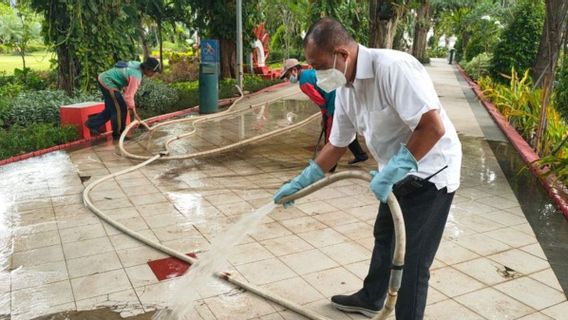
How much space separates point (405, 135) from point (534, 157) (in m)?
5.27

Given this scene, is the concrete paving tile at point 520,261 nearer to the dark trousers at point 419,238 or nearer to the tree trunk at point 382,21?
the dark trousers at point 419,238

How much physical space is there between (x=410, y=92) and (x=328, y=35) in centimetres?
43

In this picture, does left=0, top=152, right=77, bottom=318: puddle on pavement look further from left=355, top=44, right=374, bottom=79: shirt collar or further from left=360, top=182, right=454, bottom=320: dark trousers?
left=355, top=44, right=374, bottom=79: shirt collar

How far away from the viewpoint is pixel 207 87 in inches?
406

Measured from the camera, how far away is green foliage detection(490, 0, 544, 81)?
1286cm

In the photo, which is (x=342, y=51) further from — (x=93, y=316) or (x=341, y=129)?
(x=93, y=316)

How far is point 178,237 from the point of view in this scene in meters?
3.99

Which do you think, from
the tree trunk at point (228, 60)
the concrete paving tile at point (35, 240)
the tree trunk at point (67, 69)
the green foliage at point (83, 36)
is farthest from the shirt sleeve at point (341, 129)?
the tree trunk at point (228, 60)

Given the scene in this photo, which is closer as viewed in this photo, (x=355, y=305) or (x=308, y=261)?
(x=355, y=305)

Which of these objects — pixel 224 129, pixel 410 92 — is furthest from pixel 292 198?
pixel 224 129

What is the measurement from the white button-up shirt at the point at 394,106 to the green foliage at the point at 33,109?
7.29 meters

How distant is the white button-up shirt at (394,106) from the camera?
1989mm

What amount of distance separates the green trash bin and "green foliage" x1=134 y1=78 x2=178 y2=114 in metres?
0.77

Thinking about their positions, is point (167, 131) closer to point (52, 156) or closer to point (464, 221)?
point (52, 156)
